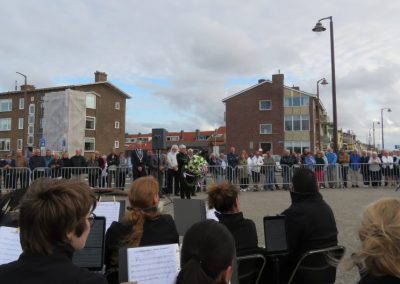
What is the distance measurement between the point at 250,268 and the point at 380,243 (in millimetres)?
2273

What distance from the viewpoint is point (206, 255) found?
2213 mm

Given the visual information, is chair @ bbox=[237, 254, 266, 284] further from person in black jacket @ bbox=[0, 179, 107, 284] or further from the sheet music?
person in black jacket @ bbox=[0, 179, 107, 284]

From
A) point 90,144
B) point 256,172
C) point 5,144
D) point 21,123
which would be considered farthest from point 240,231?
point 5,144

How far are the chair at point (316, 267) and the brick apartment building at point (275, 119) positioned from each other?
53.2 meters

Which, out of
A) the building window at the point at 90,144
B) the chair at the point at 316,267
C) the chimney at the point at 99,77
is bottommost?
the chair at the point at 316,267

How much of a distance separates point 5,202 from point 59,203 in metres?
2.54

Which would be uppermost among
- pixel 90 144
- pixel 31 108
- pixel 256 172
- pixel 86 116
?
pixel 31 108

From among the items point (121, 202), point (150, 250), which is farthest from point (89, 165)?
point (150, 250)

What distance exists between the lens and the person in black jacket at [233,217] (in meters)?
4.09

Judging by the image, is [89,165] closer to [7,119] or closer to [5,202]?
[5,202]

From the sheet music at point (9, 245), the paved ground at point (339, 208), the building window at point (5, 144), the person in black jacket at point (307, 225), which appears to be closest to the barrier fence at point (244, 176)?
the paved ground at point (339, 208)

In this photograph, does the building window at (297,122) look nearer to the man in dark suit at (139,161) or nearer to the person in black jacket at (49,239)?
the man in dark suit at (139,161)

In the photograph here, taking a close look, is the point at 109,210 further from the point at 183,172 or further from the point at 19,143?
the point at 19,143

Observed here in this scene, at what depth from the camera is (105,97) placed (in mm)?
61844
